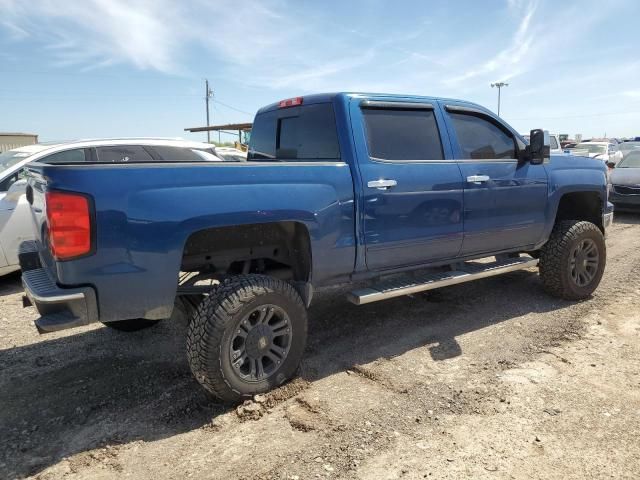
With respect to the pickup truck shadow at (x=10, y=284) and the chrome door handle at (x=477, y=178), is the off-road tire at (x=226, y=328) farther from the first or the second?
the pickup truck shadow at (x=10, y=284)

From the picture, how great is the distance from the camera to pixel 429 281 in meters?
3.89

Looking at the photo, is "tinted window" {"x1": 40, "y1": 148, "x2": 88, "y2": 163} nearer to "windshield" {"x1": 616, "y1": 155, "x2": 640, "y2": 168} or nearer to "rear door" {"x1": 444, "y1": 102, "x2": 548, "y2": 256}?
"rear door" {"x1": 444, "y1": 102, "x2": 548, "y2": 256}

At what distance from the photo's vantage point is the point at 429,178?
12.3 ft

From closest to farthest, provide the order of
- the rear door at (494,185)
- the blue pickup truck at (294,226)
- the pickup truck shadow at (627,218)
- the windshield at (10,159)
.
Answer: the blue pickup truck at (294,226) → the rear door at (494,185) → the windshield at (10,159) → the pickup truck shadow at (627,218)

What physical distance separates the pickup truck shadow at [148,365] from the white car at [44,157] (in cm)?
195

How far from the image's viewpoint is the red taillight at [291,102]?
3.98m

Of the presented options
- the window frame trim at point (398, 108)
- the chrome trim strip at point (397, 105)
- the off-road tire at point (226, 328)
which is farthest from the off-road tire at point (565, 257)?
the off-road tire at point (226, 328)

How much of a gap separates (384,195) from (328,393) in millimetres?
1476

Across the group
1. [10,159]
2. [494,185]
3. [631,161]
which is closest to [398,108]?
[494,185]

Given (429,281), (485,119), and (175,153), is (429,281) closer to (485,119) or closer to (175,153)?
(485,119)

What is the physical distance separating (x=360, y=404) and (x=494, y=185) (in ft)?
7.80

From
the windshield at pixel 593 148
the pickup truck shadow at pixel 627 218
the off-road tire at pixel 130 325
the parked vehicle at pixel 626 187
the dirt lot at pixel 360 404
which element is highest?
the windshield at pixel 593 148

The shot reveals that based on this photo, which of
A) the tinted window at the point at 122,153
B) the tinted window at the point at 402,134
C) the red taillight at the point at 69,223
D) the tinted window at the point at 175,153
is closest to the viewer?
the red taillight at the point at 69,223

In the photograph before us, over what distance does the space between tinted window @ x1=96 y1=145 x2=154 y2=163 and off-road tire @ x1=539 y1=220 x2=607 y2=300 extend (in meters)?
5.10
